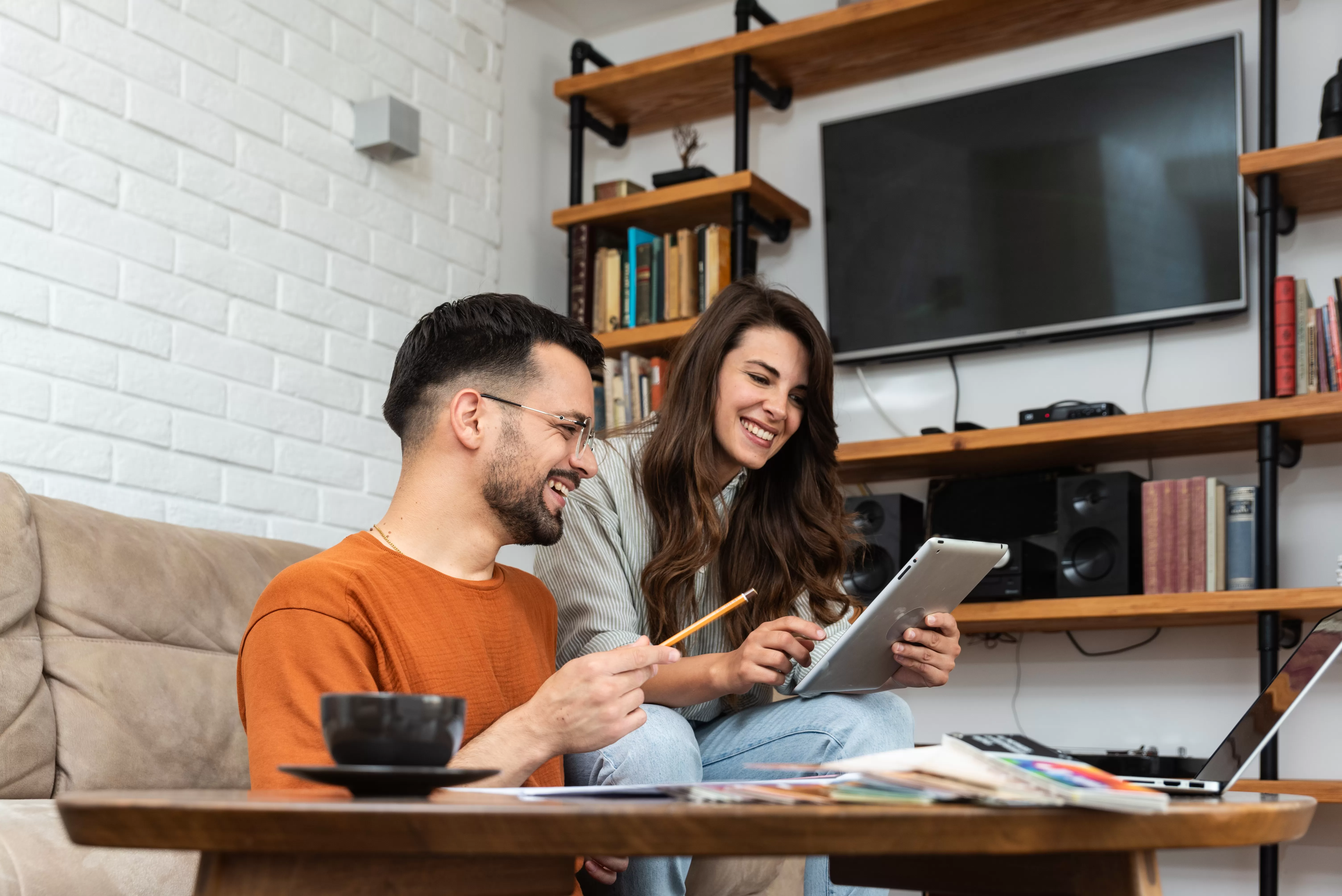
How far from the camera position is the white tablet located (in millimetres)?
1444

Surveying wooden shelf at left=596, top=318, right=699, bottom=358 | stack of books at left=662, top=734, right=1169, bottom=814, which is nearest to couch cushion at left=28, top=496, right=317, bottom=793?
stack of books at left=662, top=734, right=1169, bottom=814

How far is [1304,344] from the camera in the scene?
2523 millimetres

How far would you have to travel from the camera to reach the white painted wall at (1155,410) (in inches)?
106

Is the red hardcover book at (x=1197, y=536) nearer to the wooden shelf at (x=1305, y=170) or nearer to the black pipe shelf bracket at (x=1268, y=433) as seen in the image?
the black pipe shelf bracket at (x=1268, y=433)

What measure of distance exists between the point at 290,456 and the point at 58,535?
0.96 m

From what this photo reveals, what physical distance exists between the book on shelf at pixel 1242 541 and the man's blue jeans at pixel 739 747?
1.12 m

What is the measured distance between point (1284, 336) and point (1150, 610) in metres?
0.61

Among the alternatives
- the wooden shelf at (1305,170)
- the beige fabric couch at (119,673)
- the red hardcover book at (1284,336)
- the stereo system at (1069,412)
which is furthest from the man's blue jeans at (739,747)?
the wooden shelf at (1305,170)

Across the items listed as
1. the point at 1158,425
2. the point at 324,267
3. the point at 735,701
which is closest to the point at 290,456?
the point at 324,267

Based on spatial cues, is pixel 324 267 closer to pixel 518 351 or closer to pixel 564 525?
pixel 564 525

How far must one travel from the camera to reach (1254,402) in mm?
2496

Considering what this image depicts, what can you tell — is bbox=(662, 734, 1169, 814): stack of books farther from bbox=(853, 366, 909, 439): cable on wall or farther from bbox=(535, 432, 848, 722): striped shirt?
bbox=(853, 366, 909, 439): cable on wall

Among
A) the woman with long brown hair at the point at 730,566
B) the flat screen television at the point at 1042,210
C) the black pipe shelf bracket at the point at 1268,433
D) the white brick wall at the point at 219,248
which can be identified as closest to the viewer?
the woman with long brown hair at the point at 730,566

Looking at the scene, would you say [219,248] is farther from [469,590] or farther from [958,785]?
[958,785]
